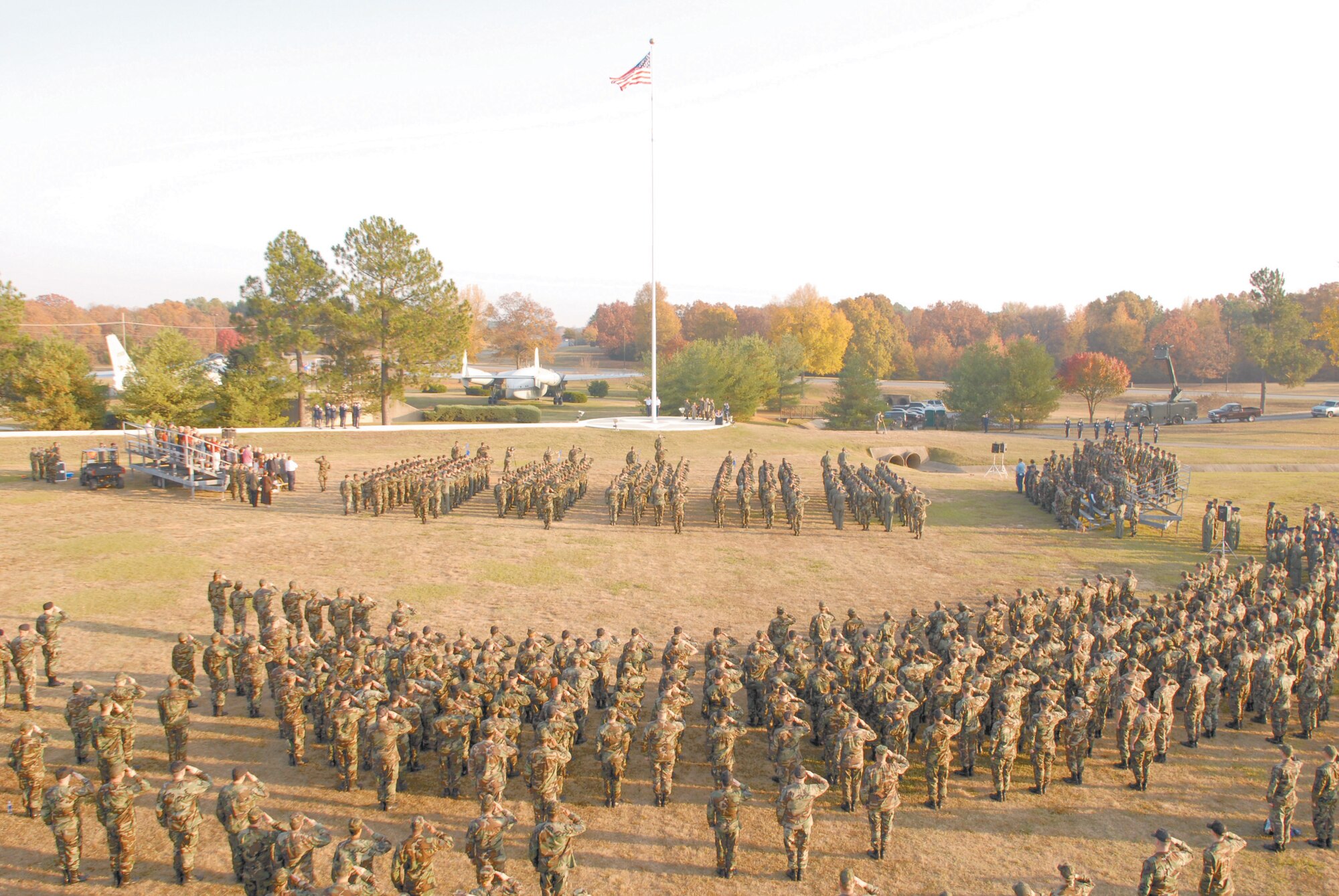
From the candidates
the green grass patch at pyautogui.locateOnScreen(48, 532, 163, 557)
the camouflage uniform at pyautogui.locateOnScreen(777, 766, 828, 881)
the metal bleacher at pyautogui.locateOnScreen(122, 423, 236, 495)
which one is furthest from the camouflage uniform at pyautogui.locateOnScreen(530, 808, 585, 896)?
the metal bleacher at pyautogui.locateOnScreen(122, 423, 236, 495)

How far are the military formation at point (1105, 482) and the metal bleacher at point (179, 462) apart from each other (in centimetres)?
2632

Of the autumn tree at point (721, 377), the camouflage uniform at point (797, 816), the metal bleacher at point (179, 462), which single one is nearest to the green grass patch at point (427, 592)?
the camouflage uniform at point (797, 816)

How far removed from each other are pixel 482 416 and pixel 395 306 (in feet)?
26.2

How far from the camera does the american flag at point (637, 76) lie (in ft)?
129

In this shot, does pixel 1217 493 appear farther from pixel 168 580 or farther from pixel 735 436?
pixel 168 580

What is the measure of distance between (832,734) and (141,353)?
4886 centimetres

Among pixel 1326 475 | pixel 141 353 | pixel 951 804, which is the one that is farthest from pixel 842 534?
pixel 141 353

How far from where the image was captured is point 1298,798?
1061cm

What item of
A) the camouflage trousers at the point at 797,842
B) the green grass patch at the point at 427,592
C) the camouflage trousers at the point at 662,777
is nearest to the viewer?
the camouflage trousers at the point at 797,842

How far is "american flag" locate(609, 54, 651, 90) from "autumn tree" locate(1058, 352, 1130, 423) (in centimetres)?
3694

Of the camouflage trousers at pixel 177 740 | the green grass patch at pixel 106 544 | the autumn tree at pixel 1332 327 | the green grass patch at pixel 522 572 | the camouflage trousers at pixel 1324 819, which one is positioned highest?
the autumn tree at pixel 1332 327

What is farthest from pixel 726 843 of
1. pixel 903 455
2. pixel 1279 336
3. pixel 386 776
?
pixel 1279 336

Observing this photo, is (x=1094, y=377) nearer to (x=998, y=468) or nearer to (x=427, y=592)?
(x=998, y=468)

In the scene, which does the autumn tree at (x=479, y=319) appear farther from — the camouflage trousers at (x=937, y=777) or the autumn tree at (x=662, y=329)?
the camouflage trousers at (x=937, y=777)
